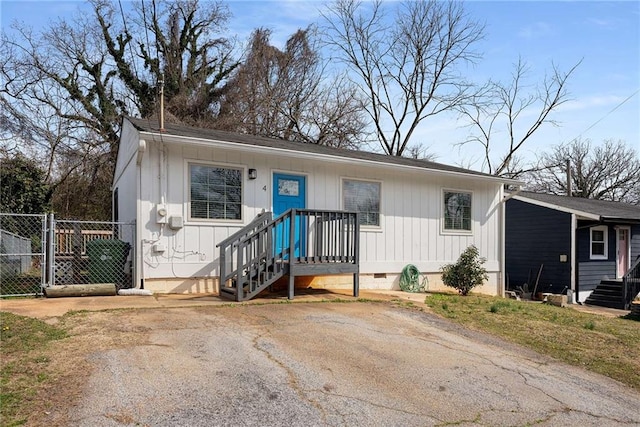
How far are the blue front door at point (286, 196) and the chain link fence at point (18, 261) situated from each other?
3.82 metres

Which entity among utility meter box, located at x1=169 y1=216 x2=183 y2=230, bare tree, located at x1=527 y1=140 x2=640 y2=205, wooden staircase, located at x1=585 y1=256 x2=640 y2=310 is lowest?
wooden staircase, located at x1=585 y1=256 x2=640 y2=310

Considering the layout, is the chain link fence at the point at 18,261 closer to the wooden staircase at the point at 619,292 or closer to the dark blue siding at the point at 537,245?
the dark blue siding at the point at 537,245

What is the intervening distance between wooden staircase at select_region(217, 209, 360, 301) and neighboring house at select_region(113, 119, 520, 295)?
0.27ft

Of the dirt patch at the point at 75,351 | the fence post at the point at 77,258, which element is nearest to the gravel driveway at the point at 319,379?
the dirt patch at the point at 75,351

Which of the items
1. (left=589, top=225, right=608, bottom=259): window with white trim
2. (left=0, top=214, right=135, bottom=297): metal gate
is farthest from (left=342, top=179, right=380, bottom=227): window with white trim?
(left=589, top=225, right=608, bottom=259): window with white trim

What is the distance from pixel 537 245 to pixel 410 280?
8.58 m

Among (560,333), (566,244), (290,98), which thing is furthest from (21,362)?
(290,98)

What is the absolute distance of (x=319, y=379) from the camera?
3.88 metres

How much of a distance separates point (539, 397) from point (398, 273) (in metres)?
6.37

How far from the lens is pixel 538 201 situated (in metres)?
16.7

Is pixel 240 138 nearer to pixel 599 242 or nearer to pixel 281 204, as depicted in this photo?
pixel 281 204

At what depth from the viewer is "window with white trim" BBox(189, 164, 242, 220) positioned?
8062 mm

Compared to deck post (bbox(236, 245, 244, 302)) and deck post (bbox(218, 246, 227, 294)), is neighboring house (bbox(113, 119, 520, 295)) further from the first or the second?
deck post (bbox(218, 246, 227, 294))

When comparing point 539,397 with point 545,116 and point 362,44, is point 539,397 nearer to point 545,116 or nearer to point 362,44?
point 362,44
